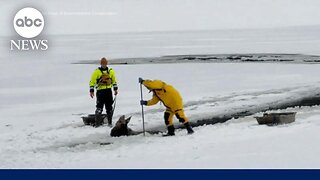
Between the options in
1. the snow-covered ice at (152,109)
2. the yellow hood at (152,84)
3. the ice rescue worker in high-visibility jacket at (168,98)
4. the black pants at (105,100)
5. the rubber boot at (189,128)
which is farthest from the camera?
the black pants at (105,100)

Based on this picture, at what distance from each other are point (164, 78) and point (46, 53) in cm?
144

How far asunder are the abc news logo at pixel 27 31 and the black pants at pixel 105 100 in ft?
4.19

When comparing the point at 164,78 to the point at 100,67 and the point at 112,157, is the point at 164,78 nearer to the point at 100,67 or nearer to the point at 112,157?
the point at 100,67

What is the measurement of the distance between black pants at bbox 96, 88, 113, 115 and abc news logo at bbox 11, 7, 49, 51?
1276 millimetres

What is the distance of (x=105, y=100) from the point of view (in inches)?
258

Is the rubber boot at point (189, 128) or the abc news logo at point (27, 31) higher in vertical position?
the abc news logo at point (27, 31)

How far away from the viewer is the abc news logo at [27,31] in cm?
535

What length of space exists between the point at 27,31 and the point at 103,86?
1.36 meters

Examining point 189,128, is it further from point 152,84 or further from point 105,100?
point 105,100

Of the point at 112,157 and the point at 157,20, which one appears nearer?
the point at 112,157

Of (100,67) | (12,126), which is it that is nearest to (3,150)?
(12,126)

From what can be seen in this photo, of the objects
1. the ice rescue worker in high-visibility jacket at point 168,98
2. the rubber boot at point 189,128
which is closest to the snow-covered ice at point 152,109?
the rubber boot at point 189,128

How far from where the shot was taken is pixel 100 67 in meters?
6.31

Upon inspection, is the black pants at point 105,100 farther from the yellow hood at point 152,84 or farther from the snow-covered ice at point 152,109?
the yellow hood at point 152,84
